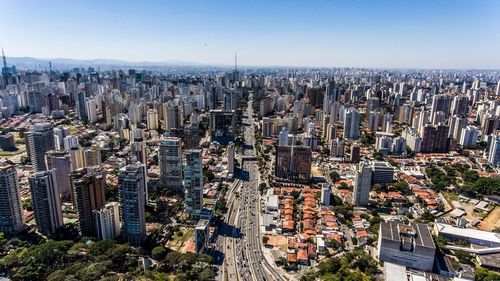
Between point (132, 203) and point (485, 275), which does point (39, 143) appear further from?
point (485, 275)

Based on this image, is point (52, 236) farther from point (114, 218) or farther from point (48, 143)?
point (48, 143)

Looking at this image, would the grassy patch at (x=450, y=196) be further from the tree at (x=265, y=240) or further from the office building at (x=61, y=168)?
the office building at (x=61, y=168)

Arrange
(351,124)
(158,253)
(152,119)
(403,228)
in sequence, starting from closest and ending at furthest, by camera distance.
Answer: (158,253) < (403,228) < (351,124) < (152,119)

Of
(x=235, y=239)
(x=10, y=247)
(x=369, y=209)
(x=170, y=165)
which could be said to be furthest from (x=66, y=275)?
(x=369, y=209)

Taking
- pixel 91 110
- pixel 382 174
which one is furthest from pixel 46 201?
pixel 91 110

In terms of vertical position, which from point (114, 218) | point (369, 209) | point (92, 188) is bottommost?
point (369, 209)

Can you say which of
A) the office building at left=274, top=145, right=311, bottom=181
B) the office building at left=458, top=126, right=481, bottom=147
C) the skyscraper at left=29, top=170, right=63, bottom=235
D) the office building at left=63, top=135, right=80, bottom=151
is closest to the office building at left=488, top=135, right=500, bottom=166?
the office building at left=458, top=126, right=481, bottom=147

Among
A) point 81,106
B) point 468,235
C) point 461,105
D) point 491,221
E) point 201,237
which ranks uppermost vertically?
point 461,105
